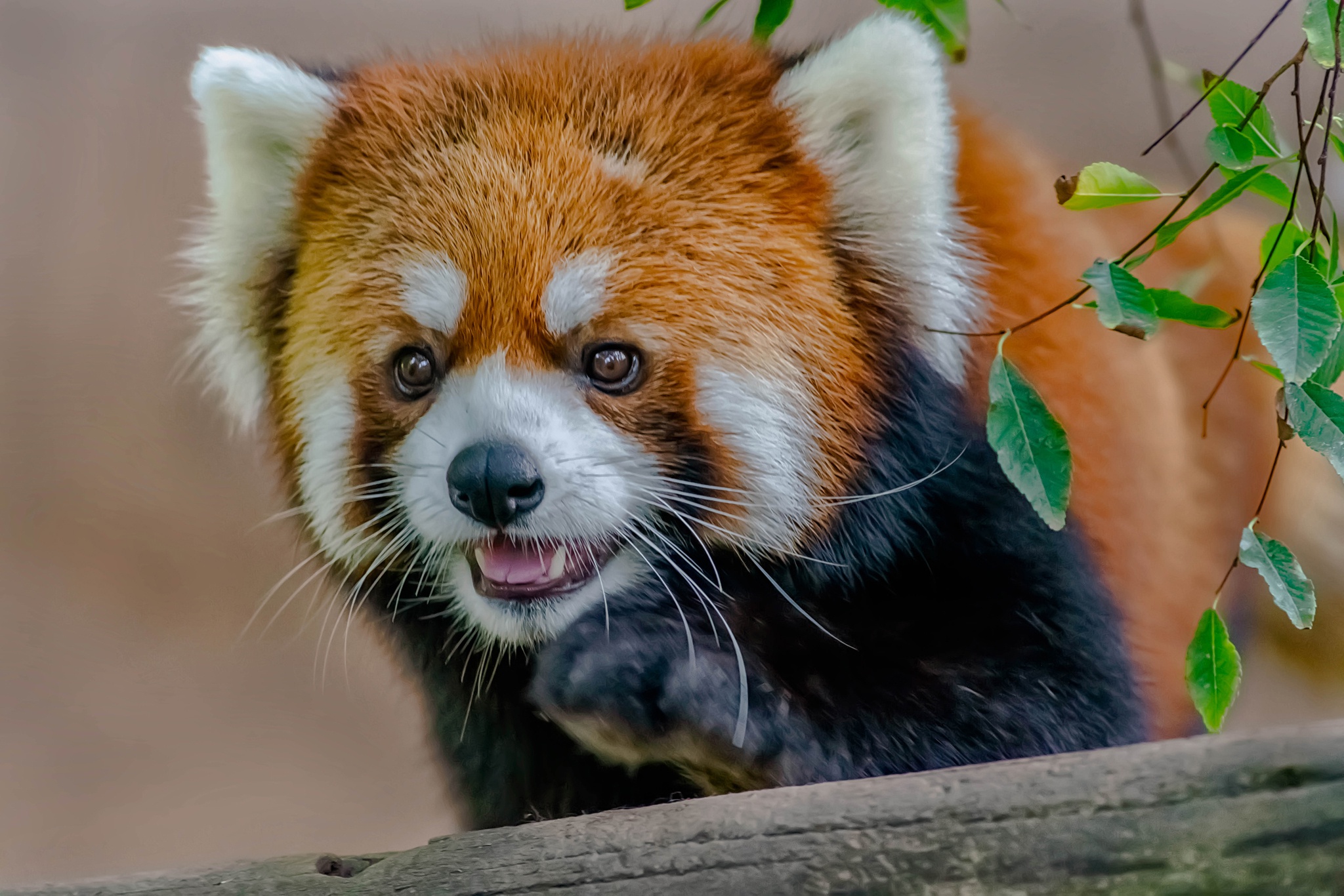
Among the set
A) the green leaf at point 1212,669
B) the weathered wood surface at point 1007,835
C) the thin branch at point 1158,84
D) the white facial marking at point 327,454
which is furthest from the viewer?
the thin branch at point 1158,84

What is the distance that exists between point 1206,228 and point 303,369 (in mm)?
1738

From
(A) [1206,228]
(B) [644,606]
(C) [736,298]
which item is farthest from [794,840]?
(A) [1206,228]

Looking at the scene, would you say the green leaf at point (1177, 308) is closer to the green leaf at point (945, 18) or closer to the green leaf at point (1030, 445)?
the green leaf at point (1030, 445)

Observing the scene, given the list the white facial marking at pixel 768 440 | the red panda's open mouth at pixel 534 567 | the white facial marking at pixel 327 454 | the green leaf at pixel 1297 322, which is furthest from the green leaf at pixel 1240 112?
the white facial marking at pixel 327 454

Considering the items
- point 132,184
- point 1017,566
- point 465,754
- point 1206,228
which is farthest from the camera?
point 132,184

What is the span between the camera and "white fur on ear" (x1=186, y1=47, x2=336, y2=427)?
1.72 metres

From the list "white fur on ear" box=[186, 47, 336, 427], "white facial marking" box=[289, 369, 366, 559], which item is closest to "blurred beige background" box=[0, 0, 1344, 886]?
"white fur on ear" box=[186, 47, 336, 427]

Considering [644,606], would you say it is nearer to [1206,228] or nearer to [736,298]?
[736,298]

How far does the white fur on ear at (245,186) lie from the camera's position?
5.65 feet

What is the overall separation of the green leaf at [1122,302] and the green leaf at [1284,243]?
256mm

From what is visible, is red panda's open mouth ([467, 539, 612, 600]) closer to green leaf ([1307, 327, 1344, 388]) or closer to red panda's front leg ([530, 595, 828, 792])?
red panda's front leg ([530, 595, 828, 792])

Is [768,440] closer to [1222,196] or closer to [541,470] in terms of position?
[541,470]

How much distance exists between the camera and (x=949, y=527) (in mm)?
1704

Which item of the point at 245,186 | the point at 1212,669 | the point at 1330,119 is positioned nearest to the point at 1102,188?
the point at 1330,119
